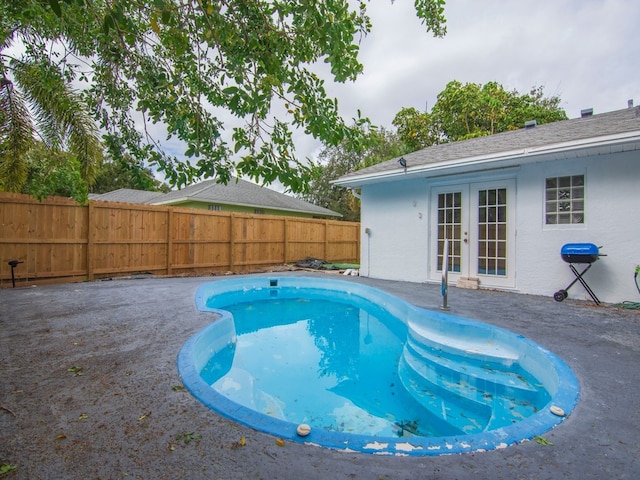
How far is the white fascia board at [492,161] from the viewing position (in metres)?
5.18

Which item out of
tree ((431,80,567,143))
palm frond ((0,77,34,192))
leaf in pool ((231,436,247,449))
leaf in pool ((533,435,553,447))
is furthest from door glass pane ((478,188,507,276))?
tree ((431,80,567,143))

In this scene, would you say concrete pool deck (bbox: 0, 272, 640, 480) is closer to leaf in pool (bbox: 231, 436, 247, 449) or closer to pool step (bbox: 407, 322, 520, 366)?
leaf in pool (bbox: 231, 436, 247, 449)

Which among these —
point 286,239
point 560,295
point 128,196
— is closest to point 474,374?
point 560,295

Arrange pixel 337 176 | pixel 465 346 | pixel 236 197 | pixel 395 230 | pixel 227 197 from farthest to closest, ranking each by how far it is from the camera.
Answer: pixel 337 176, pixel 236 197, pixel 227 197, pixel 395 230, pixel 465 346

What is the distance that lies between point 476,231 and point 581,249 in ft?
6.87

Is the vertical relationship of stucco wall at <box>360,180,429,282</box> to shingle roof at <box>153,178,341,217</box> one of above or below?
below

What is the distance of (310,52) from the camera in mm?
2420

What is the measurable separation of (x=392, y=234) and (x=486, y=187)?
261 cm

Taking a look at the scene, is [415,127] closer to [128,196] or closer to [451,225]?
[451,225]

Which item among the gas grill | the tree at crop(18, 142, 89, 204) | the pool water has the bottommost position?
the pool water

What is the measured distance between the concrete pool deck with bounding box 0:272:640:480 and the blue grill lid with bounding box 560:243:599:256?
5.53 ft

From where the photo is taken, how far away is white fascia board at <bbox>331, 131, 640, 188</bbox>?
518 centimetres

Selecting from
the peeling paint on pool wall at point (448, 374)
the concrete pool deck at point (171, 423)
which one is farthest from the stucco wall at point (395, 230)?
the concrete pool deck at point (171, 423)

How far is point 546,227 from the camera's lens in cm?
632
